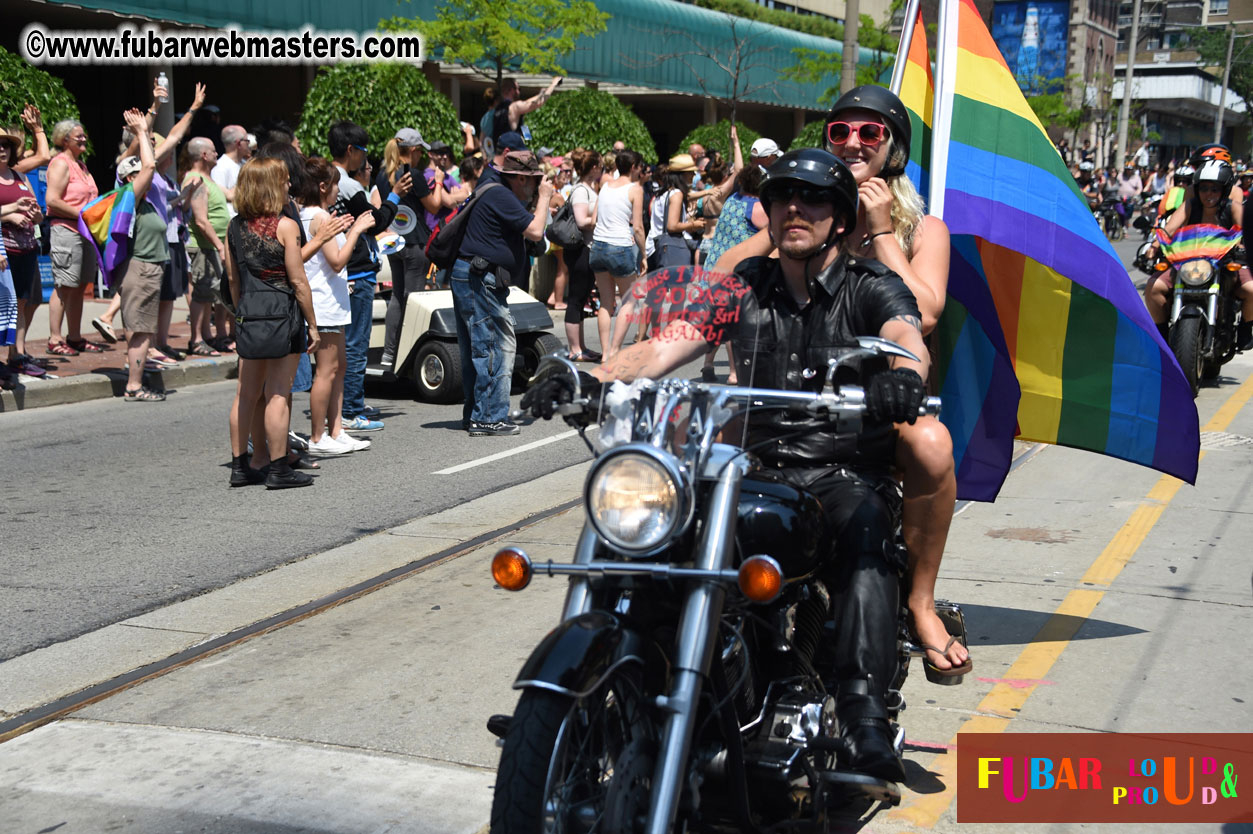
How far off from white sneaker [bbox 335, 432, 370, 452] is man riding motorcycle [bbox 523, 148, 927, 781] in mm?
5523

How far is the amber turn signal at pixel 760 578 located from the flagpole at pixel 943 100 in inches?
89.4

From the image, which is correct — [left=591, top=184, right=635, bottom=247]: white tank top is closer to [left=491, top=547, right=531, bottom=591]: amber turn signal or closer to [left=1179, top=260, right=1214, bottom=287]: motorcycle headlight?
[left=1179, top=260, right=1214, bottom=287]: motorcycle headlight

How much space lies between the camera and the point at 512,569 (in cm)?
299

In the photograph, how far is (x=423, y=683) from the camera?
4.68m

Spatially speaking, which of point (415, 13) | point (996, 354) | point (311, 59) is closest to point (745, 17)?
point (415, 13)

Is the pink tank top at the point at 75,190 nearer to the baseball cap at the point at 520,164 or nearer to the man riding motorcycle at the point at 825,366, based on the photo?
the baseball cap at the point at 520,164

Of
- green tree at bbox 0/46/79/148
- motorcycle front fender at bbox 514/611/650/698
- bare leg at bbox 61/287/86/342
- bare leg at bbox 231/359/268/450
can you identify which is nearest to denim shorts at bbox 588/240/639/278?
bare leg at bbox 61/287/86/342

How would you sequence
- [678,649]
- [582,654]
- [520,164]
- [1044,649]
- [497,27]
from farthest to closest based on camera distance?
[497,27] → [520,164] → [1044,649] → [678,649] → [582,654]

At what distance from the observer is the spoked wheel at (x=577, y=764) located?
2.64 metres

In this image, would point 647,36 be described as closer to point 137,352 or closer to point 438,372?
point 438,372

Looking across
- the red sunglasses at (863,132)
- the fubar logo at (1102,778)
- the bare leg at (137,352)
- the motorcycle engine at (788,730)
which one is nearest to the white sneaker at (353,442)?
the bare leg at (137,352)

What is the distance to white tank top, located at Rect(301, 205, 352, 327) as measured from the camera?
27.7 feet

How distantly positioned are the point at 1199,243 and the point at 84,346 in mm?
9827

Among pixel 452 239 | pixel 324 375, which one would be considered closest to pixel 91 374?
pixel 324 375
